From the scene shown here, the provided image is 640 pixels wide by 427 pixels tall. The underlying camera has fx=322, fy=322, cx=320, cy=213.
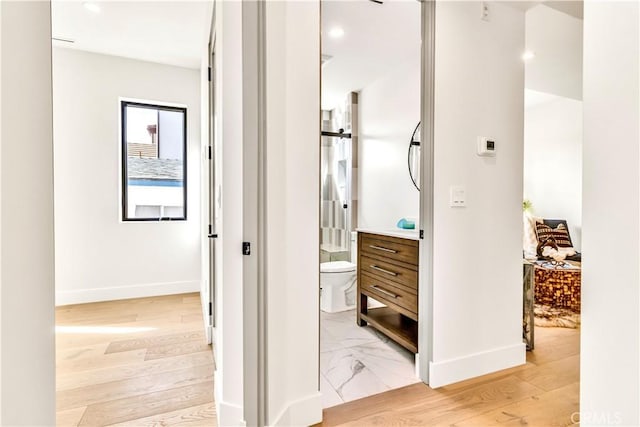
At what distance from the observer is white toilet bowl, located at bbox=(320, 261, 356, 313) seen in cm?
316

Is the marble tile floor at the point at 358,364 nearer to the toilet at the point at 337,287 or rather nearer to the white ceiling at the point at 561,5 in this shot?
the toilet at the point at 337,287

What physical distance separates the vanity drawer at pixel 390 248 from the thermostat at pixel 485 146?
702mm

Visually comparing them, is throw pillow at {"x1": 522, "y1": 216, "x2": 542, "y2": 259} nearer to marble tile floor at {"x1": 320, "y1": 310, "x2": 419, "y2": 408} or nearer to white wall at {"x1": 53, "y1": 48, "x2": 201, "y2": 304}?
marble tile floor at {"x1": 320, "y1": 310, "x2": 419, "y2": 408}

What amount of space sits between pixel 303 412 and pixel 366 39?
274 cm

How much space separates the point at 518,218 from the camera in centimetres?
217

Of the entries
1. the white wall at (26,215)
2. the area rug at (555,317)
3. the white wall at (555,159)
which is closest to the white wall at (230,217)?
the white wall at (26,215)

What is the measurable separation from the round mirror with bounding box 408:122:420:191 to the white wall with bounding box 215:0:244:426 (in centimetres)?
210

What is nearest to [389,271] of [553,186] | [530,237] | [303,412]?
[303,412]

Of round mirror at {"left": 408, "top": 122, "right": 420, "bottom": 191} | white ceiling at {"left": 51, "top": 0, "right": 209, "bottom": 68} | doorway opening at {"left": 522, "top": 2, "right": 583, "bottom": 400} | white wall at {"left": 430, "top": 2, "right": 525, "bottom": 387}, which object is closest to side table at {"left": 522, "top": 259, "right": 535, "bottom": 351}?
A: doorway opening at {"left": 522, "top": 2, "right": 583, "bottom": 400}

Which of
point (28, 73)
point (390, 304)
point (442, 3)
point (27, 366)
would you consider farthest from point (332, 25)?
point (27, 366)

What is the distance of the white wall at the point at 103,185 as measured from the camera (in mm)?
3301

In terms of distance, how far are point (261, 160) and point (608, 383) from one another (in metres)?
1.26

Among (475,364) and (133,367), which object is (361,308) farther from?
(133,367)

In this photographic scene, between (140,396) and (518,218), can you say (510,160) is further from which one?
(140,396)
